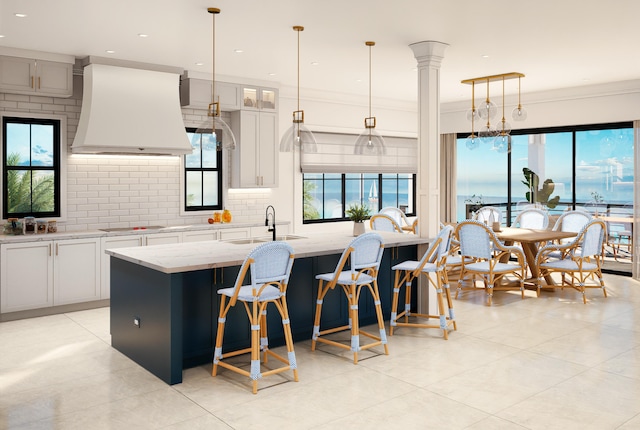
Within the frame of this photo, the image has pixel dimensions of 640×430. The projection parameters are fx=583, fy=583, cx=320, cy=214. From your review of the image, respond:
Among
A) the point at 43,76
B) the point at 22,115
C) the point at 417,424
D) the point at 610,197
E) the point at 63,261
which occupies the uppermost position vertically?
the point at 43,76

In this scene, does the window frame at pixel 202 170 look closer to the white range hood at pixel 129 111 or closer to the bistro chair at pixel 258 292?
the white range hood at pixel 129 111

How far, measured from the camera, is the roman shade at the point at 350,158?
929 centimetres

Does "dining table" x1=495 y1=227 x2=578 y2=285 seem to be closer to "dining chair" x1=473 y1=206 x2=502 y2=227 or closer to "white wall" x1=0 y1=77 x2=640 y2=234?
"dining chair" x1=473 y1=206 x2=502 y2=227

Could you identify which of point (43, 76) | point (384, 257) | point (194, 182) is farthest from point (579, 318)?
point (43, 76)

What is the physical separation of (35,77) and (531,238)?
6.14 meters

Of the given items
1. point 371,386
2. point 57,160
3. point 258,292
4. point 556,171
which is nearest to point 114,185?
point 57,160

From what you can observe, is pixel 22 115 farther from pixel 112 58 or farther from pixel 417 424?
pixel 417 424

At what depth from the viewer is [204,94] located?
7.62 meters

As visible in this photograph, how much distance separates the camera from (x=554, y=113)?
30.9 feet

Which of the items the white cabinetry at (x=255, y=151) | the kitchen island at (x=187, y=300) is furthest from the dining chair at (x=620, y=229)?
the white cabinetry at (x=255, y=151)

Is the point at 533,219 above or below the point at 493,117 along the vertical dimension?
below

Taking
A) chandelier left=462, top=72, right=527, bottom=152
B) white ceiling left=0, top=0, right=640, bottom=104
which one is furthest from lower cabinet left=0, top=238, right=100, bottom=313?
chandelier left=462, top=72, right=527, bottom=152

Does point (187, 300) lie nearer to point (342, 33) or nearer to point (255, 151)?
point (342, 33)

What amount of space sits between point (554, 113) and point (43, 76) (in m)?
7.45
